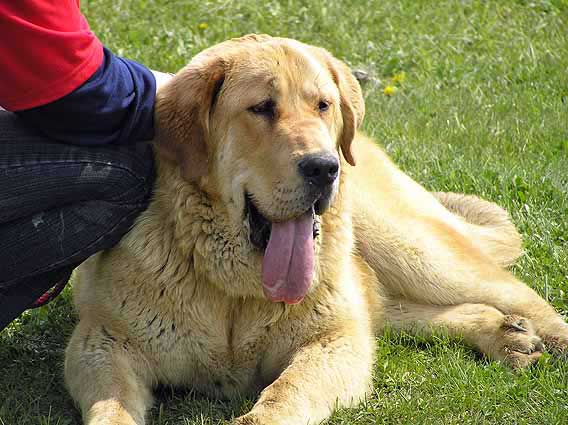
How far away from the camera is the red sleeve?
3.78 metres

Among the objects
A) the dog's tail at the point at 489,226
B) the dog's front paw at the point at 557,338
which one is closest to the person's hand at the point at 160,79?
the dog's tail at the point at 489,226

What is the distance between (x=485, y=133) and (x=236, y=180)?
11.8 ft

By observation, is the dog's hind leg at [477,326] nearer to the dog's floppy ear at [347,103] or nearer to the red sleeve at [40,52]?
the dog's floppy ear at [347,103]

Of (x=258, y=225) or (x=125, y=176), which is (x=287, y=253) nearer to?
(x=258, y=225)

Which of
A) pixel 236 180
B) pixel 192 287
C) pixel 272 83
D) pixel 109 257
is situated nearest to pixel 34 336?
pixel 109 257

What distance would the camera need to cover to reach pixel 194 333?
4238mm

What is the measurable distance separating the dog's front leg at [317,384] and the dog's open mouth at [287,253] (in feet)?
0.91

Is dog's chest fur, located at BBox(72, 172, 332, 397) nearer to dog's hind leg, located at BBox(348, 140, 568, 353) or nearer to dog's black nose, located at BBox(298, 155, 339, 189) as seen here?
dog's black nose, located at BBox(298, 155, 339, 189)

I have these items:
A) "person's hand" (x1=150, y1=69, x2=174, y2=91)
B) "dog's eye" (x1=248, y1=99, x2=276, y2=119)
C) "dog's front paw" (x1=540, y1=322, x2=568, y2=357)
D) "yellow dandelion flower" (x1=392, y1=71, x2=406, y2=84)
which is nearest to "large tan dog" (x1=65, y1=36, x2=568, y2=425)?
"dog's eye" (x1=248, y1=99, x2=276, y2=119)

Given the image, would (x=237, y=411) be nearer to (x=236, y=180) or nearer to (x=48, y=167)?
(x=236, y=180)

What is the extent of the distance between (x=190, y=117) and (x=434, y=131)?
3.54 metres

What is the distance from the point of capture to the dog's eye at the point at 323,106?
4203 mm

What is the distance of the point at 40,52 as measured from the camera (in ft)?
12.5

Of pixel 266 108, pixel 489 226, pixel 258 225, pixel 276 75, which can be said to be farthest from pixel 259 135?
pixel 489 226
